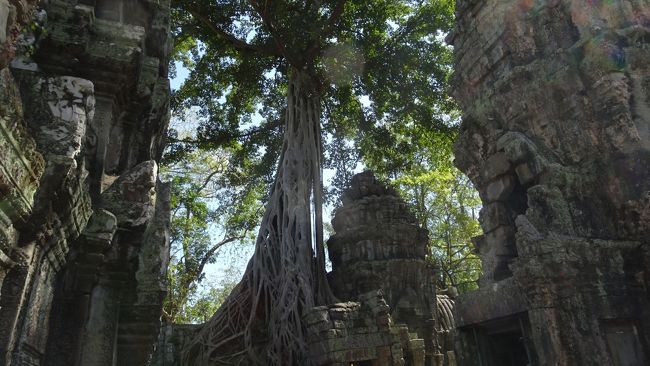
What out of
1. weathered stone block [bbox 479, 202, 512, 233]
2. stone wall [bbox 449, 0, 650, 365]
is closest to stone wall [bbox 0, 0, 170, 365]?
stone wall [bbox 449, 0, 650, 365]

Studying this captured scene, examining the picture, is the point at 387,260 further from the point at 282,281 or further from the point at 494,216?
the point at 494,216

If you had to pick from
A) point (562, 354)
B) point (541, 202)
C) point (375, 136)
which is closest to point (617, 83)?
point (541, 202)

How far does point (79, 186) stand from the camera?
2.03 meters

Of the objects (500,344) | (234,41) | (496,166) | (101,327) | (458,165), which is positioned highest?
(234,41)

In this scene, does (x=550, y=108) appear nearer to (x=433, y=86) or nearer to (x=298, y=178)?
(x=298, y=178)

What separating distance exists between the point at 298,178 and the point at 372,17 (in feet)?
13.5

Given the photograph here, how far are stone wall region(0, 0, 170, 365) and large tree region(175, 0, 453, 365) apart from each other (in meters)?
4.87

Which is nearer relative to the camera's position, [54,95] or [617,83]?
[54,95]

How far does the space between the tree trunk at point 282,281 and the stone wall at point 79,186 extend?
15.9 ft

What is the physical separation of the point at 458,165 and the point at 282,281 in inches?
142

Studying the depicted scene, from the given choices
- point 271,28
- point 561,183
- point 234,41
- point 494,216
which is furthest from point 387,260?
point 234,41

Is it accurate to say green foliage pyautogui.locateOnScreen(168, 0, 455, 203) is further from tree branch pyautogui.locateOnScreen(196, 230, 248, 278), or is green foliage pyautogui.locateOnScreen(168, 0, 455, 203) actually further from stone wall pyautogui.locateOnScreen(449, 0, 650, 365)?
stone wall pyautogui.locateOnScreen(449, 0, 650, 365)

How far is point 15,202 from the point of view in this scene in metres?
1.54

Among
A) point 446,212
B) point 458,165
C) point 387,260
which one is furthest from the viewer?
point 446,212
